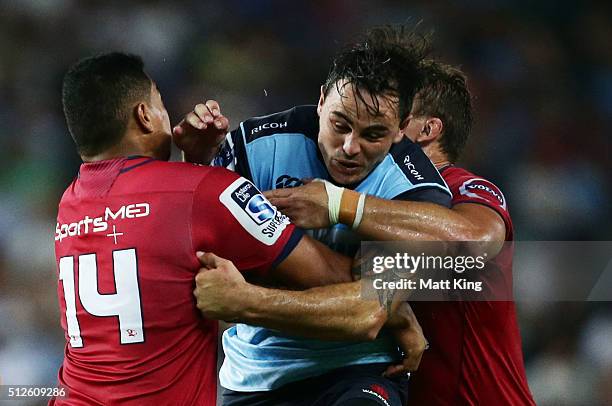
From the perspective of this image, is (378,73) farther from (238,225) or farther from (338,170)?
(238,225)

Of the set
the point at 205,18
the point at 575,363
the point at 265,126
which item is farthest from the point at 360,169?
the point at 205,18

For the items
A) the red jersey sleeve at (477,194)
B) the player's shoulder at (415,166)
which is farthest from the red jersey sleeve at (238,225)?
the red jersey sleeve at (477,194)

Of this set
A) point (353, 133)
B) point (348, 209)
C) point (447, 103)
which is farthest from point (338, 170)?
point (447, 103)

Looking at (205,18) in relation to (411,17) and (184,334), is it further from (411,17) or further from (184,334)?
(184,334)

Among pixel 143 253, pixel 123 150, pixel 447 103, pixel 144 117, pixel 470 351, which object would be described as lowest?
pixel 470 351

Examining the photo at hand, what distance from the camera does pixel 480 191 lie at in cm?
339

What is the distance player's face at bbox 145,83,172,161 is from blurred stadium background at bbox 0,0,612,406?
2806 millimetres

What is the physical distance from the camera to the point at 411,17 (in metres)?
6.02

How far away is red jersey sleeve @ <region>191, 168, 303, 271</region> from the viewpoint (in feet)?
8.48

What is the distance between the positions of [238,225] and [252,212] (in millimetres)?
64

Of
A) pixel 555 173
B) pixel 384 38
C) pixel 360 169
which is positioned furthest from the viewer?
pixel 555 173

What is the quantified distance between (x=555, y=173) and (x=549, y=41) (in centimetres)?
107

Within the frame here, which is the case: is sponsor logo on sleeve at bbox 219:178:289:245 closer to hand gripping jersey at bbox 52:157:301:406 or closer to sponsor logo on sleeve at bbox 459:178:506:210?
hand gripping jersey at bbox 52:157:301:406

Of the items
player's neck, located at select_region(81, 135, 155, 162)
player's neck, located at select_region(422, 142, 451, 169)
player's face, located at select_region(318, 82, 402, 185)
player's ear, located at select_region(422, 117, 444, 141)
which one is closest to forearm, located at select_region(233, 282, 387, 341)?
player's face, located at select_region(318, 82, 402, 185)
